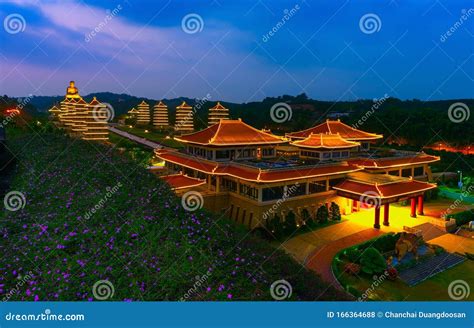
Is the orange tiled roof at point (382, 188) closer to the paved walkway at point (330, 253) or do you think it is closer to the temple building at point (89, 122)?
the paved walkway at point (330, 253)

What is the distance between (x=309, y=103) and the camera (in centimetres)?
6956

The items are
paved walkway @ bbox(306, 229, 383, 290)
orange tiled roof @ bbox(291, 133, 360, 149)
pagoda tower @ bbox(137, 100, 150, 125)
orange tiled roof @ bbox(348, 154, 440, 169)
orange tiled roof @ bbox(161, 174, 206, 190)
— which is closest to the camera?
paved walkway @ bbox(306, 229, 383, 290)

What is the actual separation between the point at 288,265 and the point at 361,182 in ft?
44.5
